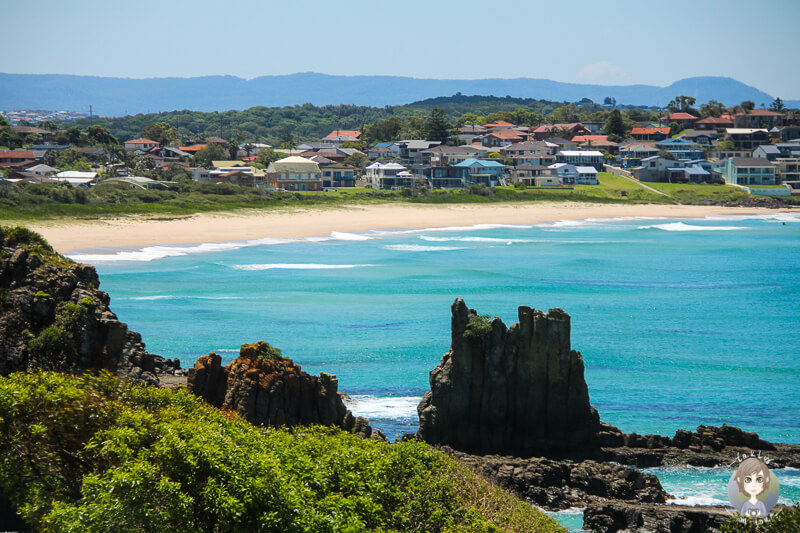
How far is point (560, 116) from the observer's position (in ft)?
576

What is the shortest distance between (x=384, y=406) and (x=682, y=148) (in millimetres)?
114858

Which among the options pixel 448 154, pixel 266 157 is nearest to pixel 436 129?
pixel 448 154

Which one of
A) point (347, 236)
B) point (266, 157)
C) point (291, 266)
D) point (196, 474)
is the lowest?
point (291, 266)

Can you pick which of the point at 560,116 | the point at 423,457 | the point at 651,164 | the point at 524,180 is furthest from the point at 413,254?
the point at 560,116

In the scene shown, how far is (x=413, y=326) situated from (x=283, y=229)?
126 feet

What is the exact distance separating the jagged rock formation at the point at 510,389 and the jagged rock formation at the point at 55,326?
24.7ft

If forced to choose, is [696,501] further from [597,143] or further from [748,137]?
[748,137]

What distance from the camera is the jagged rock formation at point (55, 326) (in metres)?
20.4

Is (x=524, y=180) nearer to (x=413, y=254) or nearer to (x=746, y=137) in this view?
(x=746, y=137)

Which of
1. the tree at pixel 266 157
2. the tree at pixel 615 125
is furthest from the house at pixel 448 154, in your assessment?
the tree at pixel 615 125

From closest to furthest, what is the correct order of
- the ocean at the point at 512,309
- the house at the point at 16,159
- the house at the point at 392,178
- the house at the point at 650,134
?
the ocean at the point at 512,309 < the house at the point at 16,159 < the house at the point at 392,178 < the house at the point at 650,134

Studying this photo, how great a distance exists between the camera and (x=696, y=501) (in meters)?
19.0

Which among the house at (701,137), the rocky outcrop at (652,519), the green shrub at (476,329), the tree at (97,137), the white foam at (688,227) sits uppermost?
the house at (701,137)

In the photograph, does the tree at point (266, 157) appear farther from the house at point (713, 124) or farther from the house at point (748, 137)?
the house at point (713, 124)
